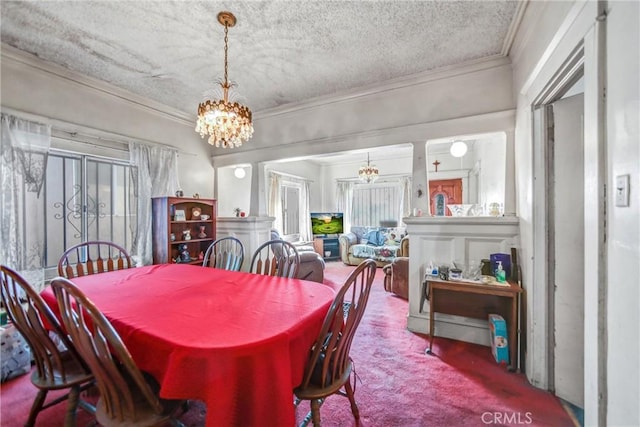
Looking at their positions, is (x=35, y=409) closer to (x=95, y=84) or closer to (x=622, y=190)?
(x=622, y=190)

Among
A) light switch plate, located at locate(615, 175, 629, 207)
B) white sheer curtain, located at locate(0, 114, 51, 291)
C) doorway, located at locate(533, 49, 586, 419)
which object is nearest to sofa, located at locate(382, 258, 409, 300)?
doorway, located at locate(533, 49, 586, 419)

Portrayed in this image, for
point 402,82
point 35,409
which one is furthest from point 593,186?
point 35,409

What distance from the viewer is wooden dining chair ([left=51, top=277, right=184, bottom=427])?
1.02 m

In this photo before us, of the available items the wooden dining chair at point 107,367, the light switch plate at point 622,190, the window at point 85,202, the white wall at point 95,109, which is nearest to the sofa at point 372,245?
the white wall at point 95,109

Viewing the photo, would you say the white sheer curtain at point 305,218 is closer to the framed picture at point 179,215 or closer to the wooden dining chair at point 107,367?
the framed picture at point 179,215

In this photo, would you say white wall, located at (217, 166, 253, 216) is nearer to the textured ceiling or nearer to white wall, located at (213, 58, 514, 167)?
white wall, located at (213, 58, 514, 167)

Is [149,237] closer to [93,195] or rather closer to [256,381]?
[93,195]

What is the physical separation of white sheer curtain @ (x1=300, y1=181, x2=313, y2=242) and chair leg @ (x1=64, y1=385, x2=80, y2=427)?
5608 mm

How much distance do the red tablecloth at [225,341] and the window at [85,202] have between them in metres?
1.50

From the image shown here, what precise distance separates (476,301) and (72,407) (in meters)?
2.95

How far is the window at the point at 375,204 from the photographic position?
276 inches

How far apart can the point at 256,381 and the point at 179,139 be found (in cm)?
386

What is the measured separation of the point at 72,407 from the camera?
4.35ft

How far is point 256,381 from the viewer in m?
1.01
